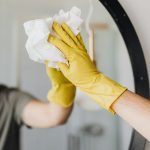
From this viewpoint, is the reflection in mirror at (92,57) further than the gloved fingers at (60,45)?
Yes

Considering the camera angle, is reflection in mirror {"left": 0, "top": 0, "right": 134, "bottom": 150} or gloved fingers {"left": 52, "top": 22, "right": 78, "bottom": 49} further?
reflection in mirror {"left": 0, "top": 0, "right": 134, "bottom": 150}

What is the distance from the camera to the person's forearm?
1.71ft

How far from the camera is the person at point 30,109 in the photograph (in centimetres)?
69

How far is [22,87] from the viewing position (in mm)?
700

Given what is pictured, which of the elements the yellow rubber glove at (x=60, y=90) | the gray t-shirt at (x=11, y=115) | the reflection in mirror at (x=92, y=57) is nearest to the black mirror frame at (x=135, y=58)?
the reflection in mirror at (x=92, y=57)

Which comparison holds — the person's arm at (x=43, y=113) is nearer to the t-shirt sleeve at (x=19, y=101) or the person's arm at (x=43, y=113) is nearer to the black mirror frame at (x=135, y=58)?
the t-shirt sleeve at (x=19, y=101)

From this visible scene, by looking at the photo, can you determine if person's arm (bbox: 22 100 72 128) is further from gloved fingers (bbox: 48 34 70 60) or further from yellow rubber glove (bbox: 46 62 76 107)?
gloved fingers (bbox: 48 34 70 60)

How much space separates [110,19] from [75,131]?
300 millimetres

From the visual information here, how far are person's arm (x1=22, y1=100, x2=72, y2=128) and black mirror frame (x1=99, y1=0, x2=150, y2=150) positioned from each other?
192mm

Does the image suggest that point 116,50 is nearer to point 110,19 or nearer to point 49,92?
point 110,19

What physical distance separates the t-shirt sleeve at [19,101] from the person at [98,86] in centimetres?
18

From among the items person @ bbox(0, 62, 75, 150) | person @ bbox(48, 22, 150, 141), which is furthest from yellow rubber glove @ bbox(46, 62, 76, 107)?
person @ bbox(48, 22, 150, 141)

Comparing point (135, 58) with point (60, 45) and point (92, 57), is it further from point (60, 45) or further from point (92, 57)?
point (60, 45)

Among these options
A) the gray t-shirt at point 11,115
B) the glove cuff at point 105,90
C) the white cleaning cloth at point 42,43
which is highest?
the white cleaning cloth at point 42,43
